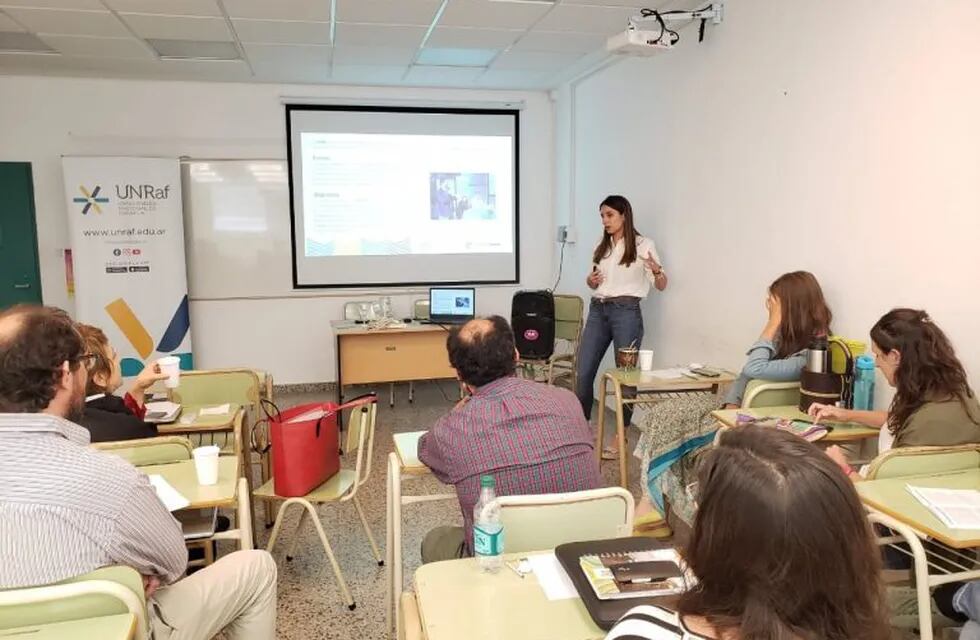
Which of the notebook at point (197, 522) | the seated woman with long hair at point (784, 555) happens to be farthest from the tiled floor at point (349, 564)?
the seated woman with long hair at point (784, 555)

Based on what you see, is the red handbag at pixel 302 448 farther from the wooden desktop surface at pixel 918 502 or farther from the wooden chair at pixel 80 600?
the wooden desktop surface at pixel 918 502

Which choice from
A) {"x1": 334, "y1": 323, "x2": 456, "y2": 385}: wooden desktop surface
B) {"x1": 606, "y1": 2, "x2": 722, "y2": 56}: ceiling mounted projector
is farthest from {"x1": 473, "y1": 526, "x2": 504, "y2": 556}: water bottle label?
{"x1": 334, "y1": 323, "x2": 456, "y2": 385}: wooden desktop surface

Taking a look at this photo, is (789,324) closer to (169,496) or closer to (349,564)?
(349,564)

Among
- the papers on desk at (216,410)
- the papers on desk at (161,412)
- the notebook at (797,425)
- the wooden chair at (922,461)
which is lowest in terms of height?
the papers on desk at (216,410)

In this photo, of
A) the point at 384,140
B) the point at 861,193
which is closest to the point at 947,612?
the point at 861,193

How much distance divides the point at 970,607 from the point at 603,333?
137 inches

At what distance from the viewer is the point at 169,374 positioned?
3.06 meters

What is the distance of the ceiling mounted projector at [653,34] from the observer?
3885mm

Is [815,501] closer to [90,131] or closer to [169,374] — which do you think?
[169,374]

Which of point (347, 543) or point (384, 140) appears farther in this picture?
point (384, 140)

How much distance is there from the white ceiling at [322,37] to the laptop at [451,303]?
1883 millimetres

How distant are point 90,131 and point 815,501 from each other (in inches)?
260

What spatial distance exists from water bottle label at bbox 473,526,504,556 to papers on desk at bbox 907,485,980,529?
3.94 feet

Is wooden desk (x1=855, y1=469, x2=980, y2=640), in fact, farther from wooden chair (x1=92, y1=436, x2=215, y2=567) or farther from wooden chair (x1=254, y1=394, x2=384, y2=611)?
wooden chair (x1=92, y1=436, x2=215, y2=567)
